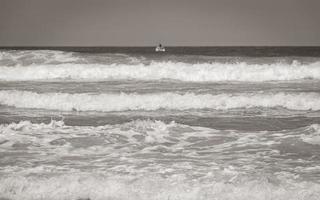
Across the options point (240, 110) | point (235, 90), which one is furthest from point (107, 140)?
point (235, 90)

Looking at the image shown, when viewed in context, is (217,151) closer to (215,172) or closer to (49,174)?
(215,172)

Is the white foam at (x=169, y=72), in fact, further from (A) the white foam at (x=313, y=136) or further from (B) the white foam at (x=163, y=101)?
(A) the white foam at (x=313, y=136)

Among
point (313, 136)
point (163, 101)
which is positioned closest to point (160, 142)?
point (313, 136)

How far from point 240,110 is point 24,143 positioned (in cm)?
526

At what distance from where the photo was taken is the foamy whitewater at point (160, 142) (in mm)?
4961

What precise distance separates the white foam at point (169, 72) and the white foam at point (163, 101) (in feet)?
17.3

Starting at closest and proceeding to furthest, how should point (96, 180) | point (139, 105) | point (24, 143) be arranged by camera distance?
1. point (96, 180)
2. point (24, 143)
3. point (139, 105)

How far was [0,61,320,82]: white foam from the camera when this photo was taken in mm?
18031

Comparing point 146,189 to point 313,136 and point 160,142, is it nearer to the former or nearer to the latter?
point 160,142

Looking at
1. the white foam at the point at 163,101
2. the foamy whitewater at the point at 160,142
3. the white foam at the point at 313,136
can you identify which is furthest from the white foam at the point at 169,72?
the white foam at the point at 313,136

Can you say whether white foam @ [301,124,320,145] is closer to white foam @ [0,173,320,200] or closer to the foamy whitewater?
the foamy whitewater

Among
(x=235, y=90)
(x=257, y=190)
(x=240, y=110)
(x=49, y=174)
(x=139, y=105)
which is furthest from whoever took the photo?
(x=235, y=90)

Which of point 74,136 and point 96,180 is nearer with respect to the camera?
point 96,180

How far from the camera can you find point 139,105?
38.9ft
